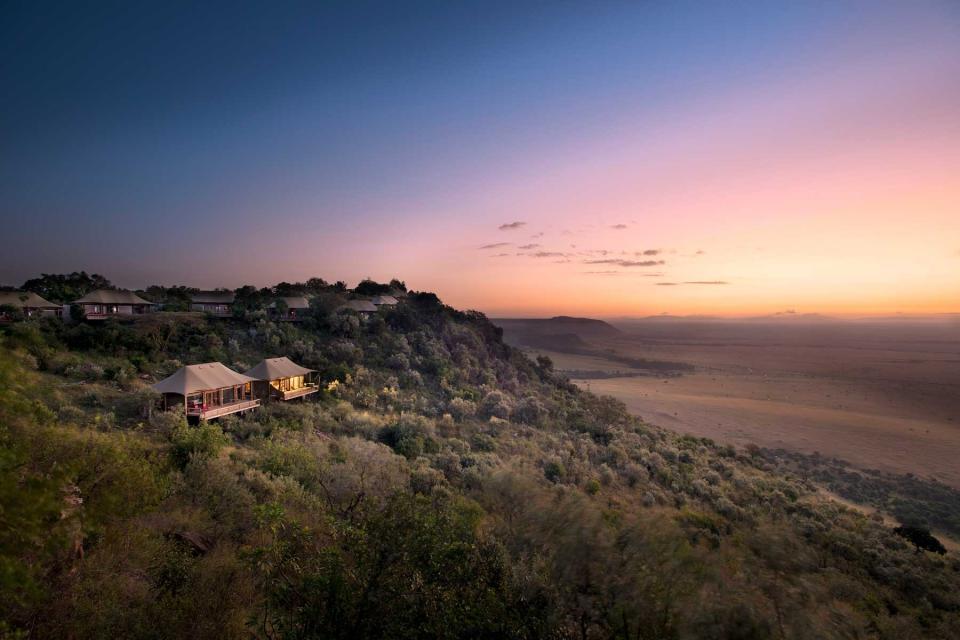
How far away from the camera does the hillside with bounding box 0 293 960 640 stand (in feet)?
21.0

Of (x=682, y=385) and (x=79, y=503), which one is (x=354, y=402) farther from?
(x=682, y=385)

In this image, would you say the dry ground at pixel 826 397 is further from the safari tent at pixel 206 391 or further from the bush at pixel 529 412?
the safari tent at pixel 206 391

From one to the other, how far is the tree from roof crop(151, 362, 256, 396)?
3369 cm

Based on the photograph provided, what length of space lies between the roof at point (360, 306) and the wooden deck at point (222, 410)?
2465 centimetres

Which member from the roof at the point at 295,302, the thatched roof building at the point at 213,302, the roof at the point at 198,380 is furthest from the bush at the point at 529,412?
the thatched roof building at the point at 213,302

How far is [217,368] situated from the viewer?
24062 mm

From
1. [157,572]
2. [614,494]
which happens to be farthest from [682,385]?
[157,572]

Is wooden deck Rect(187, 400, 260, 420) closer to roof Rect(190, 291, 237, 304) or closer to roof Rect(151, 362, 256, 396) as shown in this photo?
roof Rect(151, 362, 256, 396)

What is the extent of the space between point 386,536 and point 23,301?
45781 mm

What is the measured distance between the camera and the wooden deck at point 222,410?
20491mm

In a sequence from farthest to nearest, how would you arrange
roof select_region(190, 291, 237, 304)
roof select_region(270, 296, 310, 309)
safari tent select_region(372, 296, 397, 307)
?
safari tent select_region(372, 296, 397, 307), roof select_region(190, 291, 237, 304), roof select_region(270, 296, 310, 309)

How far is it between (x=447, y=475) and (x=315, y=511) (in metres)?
7.95

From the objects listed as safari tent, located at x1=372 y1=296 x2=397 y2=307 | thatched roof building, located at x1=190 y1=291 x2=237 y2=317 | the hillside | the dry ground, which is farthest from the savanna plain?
thatched roof building, located at x1=190 y1=291 x2=237 y2=317

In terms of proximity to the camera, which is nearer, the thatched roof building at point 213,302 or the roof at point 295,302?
the thatched roof building at point 213,302
